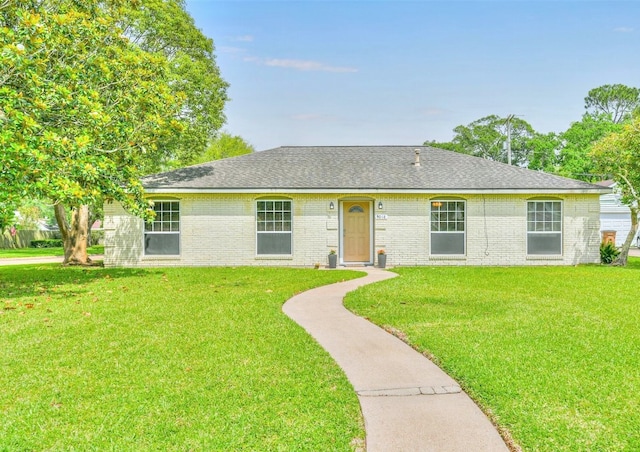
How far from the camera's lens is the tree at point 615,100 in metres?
54.0

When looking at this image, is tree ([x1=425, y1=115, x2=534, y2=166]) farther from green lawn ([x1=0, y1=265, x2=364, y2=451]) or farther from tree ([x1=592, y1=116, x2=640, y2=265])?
green lawn ([x1=0, y1=265, x2=364, y2=451])

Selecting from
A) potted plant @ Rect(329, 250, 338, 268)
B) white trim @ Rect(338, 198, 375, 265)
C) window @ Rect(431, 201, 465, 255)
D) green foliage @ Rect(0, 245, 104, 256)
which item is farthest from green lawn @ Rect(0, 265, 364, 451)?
green foliage @ Rect(0, 245, 104, 256)

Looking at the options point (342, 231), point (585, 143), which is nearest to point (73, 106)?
point (342, 231)

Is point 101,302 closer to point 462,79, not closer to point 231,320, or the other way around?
point 231,320

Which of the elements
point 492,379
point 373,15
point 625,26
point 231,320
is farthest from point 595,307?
point 625,26

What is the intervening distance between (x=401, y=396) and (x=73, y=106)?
986cm

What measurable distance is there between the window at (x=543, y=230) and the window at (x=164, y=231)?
13.2m

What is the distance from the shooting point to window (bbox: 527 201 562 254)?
52.5 ft

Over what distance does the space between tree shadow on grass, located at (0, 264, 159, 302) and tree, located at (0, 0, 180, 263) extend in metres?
2.21

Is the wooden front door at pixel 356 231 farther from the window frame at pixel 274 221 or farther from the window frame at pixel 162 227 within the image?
the window frame at pixel 162 227

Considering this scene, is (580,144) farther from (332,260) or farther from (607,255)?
(332,260)

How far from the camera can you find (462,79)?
22.2 m

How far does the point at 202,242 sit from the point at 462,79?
15.7m

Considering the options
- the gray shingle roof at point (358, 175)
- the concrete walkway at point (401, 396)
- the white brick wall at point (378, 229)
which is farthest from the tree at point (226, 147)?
the concrete walkway at point (401, 396)
